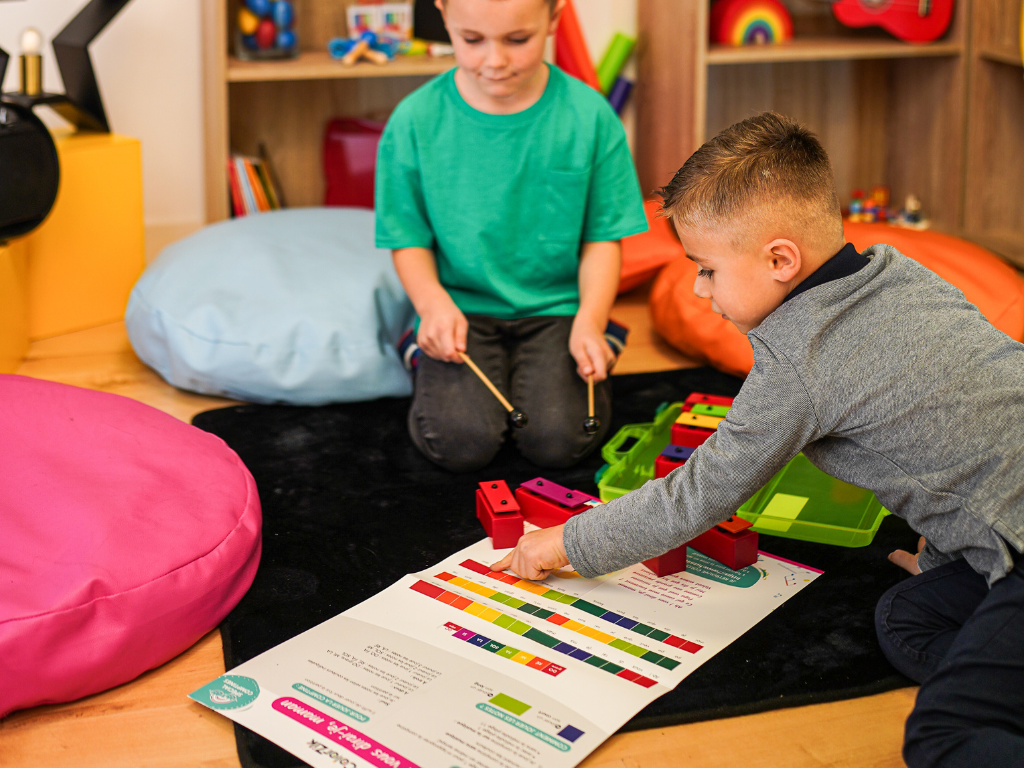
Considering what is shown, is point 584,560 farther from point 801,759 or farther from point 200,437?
point 200,437

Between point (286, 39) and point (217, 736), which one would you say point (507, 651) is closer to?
point (217, 736)

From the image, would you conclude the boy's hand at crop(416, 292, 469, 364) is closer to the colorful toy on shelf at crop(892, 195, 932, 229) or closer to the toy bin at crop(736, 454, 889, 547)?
the toy bin at crop(736, 454, 889, 547)

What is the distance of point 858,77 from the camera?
7.89 ft

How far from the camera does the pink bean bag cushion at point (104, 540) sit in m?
0.82

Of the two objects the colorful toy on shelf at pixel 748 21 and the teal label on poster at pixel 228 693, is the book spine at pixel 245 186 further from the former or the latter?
the teal label on poster at pixel 228 693

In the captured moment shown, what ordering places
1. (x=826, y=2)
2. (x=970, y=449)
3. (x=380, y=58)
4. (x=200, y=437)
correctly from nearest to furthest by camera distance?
(x=970, y=449)
(x=200, y=437)
(x=380, y=58)
(x=826, y=2)

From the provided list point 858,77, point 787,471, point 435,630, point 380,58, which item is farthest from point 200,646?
point 858,77

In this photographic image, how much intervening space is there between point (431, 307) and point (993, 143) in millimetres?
1394

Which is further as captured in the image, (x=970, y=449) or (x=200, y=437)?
(x=200, y=437)

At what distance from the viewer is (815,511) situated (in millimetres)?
1123

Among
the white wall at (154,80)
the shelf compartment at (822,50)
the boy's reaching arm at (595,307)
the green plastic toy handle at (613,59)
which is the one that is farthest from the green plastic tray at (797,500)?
the white wall at (154,80)

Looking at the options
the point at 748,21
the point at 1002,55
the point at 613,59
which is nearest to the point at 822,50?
the point at 748,21

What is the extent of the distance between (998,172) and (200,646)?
6.15 ft

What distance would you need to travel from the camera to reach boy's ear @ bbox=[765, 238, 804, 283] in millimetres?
817
